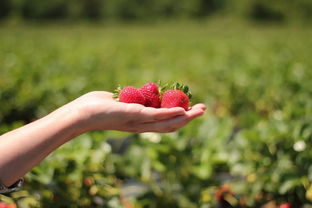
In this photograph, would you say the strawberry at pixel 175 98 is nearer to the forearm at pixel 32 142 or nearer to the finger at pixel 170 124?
the finger at pixel 170 124

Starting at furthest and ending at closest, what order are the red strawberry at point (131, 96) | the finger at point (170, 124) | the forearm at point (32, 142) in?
the red strawberry at point (131, 96) < the finger at point (170, 124) < the forearm at point (32, 142)

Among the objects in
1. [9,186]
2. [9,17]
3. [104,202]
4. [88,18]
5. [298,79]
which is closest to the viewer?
[9,186]

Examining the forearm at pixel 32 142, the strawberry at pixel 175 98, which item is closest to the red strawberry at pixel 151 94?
the strawberry at pixel 175 98

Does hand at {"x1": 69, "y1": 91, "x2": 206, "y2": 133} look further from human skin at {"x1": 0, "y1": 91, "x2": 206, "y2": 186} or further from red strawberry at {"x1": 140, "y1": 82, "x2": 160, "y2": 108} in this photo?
→ red strawberry at {"x1": 140, "y1": 82, "x2": 160, "y2": 108}

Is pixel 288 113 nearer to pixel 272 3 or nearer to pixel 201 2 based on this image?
pixel 272 3

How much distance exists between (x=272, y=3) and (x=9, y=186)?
50417mm

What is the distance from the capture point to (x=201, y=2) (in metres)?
53.4

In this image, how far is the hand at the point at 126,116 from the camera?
1532 mm

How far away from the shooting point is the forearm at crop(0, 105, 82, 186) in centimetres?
146

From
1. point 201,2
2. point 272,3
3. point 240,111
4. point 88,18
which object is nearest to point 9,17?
point 88,18

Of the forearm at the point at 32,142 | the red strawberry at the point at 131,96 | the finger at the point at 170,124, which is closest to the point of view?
the forearm at the point at 32,142

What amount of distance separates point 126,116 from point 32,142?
1.12 ft

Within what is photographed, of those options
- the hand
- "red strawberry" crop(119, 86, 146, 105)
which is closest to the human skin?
the hand

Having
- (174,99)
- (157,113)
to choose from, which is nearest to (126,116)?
(157,113)
